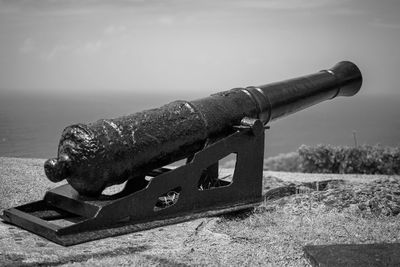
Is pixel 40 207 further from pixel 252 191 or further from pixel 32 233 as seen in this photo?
pixel 252 191

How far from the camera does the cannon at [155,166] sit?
4.67 metres

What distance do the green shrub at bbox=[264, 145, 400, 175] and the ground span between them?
20.3 ft

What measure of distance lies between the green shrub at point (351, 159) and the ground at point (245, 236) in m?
6.20

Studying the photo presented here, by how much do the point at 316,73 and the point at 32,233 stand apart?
4488 millimetres

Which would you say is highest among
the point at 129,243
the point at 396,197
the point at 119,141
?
the point at 119,141

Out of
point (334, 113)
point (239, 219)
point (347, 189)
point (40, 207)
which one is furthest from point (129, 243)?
point (334, 113)

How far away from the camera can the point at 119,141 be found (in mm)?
4832

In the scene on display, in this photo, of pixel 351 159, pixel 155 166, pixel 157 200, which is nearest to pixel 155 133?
pixel 155 166

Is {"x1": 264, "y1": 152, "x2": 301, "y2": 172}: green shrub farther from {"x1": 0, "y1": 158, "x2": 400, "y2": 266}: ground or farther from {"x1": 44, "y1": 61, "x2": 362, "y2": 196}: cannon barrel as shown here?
{"x1": 44, "y1": 61, "x2": 362, "y2": 196}: cannon barrel

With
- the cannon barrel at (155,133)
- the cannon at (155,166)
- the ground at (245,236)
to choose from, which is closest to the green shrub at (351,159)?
the ground at (245,236)

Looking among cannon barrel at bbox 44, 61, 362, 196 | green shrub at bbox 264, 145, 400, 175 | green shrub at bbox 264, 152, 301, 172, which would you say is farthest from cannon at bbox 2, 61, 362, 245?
green shrub at bbox 264, 152, 301, 172

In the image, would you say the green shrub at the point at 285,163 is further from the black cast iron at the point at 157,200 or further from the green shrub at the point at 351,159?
the black cast iron at the point at 157,200

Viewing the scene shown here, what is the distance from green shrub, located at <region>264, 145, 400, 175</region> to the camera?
1313 centimetres

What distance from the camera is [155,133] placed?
16.9 ft
